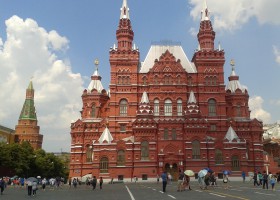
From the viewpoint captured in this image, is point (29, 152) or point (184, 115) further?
point (29, 152)

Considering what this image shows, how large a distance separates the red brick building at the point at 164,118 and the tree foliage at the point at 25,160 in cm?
1438

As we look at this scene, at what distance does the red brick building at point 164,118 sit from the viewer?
68688mm

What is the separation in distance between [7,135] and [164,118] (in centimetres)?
7803

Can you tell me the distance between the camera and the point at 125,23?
80375 mm

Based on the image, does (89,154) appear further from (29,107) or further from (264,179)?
(29,107)

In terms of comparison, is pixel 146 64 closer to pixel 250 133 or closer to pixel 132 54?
pixel 132 54

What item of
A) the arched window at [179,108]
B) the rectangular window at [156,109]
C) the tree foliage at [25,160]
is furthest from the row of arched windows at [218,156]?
the tree foliage at [25,160]

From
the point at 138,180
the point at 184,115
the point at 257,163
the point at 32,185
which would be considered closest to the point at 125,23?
the point at 184,115

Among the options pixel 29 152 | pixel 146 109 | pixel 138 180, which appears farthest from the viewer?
pixel 29 152

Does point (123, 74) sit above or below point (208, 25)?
below

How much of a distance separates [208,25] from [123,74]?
2266cm

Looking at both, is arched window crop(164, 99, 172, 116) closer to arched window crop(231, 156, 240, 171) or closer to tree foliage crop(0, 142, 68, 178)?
arched window crop(231, 156, 240, 171)

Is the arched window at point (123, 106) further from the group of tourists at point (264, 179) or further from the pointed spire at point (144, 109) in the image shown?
the group of tourists at point (264, 179)

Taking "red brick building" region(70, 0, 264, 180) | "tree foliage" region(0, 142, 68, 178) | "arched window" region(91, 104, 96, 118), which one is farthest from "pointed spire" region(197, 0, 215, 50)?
"tree foliage" region(0, 142, 68, 178)
